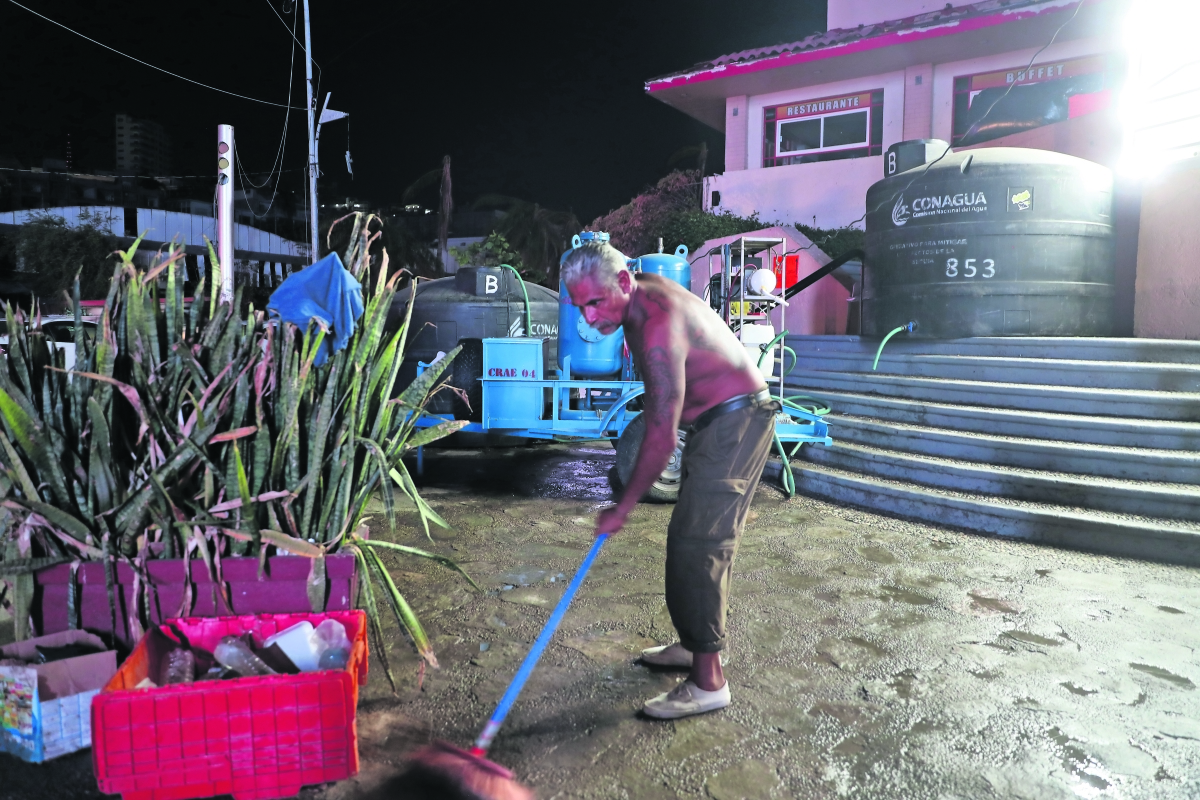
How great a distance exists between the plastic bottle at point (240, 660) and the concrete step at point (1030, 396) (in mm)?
6552

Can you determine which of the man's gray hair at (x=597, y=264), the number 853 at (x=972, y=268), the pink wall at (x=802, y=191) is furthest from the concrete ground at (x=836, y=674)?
the pink wall at (x=802, y=191)

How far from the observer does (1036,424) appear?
6500 millimetres

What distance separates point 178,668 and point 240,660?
0.22 metres

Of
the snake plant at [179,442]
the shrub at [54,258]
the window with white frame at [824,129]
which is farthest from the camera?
the shrub at [54,258]

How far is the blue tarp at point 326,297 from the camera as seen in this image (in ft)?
10.0

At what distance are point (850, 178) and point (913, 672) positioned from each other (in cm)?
1408

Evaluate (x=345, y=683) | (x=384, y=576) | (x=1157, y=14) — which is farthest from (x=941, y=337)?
(x=345, y=683)

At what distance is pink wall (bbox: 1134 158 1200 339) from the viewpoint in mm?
8203

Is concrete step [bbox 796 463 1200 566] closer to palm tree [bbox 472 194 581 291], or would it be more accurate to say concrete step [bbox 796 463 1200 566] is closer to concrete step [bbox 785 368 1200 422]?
concrete step [bbox 785 368 1200 422]

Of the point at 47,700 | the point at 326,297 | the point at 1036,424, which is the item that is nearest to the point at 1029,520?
the point at 1036,424

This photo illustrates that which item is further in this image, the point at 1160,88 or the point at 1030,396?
the point at 1160,88

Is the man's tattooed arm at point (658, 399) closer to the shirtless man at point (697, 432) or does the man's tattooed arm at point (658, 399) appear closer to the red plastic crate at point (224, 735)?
the shirtless man at point (697, 432)

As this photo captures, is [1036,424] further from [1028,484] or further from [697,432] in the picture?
[697,432]

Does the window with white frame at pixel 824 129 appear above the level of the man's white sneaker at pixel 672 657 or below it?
above
